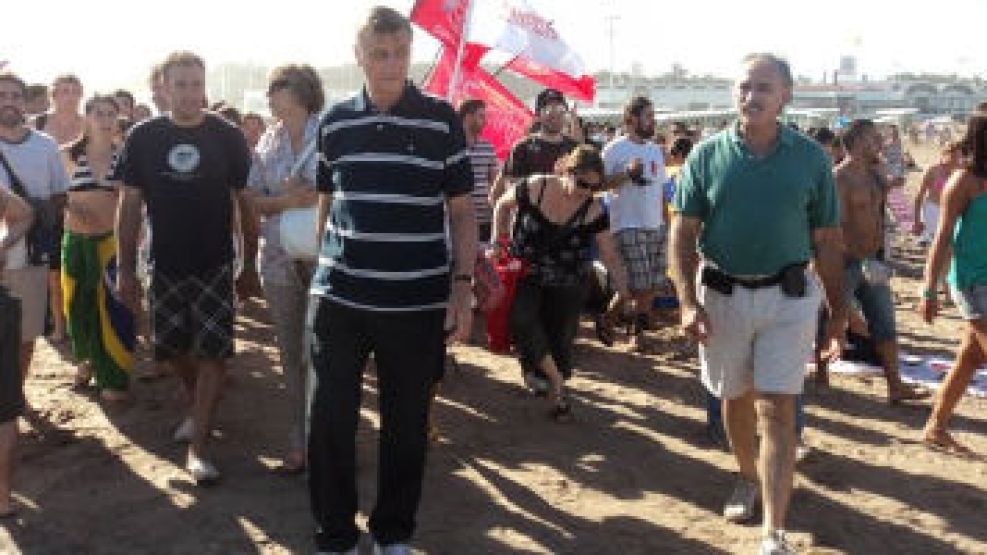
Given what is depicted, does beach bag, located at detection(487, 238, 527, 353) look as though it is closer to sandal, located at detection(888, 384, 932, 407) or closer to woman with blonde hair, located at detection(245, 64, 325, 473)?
woman with blonde hair, located at detection(245, 64, 325, 473)

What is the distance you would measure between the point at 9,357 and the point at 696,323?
2849 mm

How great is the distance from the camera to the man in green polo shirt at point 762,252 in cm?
382

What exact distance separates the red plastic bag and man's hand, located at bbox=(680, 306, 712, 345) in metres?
1.81

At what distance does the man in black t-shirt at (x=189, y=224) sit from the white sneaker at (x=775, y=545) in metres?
2.51

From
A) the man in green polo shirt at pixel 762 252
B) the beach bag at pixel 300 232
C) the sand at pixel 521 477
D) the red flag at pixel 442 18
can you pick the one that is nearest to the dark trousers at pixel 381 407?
the sand at pixel 521 477

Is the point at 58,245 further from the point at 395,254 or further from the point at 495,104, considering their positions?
the point at 495,104

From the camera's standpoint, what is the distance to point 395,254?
3.45m

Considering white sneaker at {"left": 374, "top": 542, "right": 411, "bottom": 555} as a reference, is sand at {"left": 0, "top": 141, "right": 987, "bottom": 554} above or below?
below

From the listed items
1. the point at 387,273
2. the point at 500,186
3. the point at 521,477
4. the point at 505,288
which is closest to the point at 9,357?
the point at 387,273

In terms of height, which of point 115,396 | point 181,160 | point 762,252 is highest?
point 181,160

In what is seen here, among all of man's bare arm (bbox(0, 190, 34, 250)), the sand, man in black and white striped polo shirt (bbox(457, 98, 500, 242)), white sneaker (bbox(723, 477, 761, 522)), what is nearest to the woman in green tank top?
the sand

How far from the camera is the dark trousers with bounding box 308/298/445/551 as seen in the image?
11.6 feet

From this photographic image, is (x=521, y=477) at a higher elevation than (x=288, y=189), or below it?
below

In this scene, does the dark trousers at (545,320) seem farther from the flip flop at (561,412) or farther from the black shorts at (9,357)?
the black shorts at (9,357)
